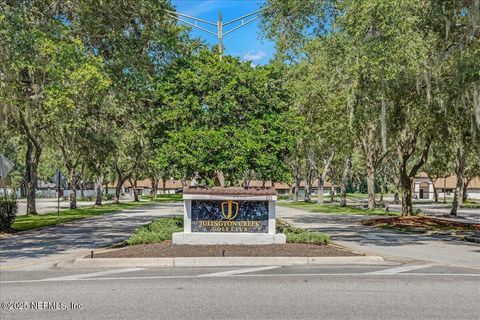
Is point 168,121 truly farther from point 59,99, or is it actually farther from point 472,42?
point 472,42

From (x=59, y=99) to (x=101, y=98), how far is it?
5.62ft

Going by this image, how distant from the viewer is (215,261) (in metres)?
13.4

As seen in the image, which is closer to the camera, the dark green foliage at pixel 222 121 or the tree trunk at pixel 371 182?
the dark green foliage at pixel 222 121

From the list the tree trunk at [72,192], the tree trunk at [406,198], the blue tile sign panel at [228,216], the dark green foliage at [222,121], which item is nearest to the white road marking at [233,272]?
the blue tile sign panel at [228,216]

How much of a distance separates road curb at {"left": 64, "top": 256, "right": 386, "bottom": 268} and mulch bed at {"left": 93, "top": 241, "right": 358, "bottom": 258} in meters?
0.45

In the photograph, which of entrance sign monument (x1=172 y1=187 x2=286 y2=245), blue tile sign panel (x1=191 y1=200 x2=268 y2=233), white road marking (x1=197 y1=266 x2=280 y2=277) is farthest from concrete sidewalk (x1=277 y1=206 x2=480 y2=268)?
white road marking (x1=197 y1=266 x2=280 y2=277)

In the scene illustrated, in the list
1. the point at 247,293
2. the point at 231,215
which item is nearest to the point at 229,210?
the point at 231,215

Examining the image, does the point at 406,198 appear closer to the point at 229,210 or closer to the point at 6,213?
the point at 229,210

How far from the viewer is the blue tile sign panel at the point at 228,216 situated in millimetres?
16031

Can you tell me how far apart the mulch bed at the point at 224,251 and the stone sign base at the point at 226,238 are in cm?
39

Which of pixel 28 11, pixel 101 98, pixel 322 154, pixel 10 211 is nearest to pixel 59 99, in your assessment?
pixel 101 98

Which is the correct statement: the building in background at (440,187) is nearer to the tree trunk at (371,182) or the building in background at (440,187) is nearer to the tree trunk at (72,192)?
the tree trunk at (371,182)

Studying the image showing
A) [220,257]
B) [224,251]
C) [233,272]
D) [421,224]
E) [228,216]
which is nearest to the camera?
[233,272]

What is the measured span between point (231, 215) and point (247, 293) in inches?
259
